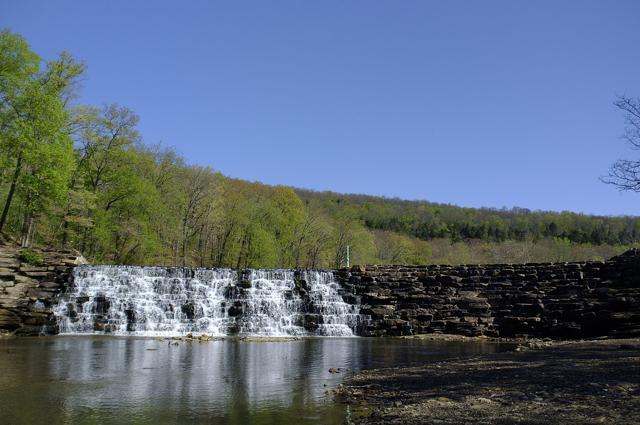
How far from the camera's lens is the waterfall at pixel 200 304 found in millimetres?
28828

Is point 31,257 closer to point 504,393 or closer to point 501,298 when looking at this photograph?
point 501,298

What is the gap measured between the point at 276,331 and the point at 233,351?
1126cm

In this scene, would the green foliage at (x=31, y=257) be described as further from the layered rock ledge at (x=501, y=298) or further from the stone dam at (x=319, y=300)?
the layered rock ledge at (x=501, y=298)

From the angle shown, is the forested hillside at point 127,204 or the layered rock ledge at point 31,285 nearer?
the layered rock ledge at point 31,285

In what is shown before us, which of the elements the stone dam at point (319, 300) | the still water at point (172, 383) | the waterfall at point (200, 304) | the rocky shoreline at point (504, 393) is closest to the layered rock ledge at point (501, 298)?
the stone dam at point (319, 300)

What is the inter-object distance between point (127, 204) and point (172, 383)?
35484 mm

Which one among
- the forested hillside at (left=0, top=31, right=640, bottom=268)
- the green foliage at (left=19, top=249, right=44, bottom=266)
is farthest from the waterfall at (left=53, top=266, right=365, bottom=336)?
the forested hillside at (left=0, top=31, right=640, bottom=268)

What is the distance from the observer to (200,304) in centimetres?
3080

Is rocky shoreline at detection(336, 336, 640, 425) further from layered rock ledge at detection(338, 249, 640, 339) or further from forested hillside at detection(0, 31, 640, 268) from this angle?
forested hillside at detection(0, 31, 640, 268)

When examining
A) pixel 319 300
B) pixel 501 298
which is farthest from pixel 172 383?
pixel 501 298

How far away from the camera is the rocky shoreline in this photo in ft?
22.3

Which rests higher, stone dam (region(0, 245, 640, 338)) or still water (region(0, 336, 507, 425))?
stone dam (region(0, 245, 640, 338))

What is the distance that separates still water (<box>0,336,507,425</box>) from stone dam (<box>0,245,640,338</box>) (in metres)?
9.13

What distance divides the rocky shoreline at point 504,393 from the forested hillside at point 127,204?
26.9m
